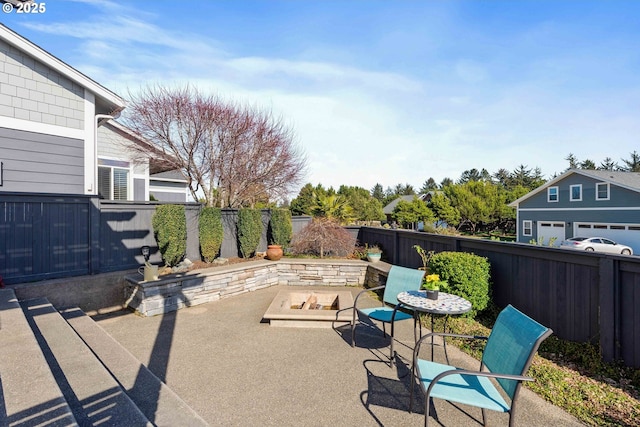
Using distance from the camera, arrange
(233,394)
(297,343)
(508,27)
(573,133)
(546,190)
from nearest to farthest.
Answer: (233,394), (297,343), (508,27), (573,133), (546,190)

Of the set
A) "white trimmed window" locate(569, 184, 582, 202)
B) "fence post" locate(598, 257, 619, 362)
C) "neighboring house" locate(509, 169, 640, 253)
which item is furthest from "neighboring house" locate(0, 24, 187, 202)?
"white trimmed window" locate(569, 184, 582, 202)

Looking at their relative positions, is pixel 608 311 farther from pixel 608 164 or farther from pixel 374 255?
pixel 608 164

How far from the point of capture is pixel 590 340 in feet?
11.1

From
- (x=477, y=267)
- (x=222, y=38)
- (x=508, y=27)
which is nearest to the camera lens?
(x=477, y=267)

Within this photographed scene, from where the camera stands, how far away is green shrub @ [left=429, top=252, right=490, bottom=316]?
4.47m

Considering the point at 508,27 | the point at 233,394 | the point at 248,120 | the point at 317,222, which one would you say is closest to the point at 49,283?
the point at 233,394

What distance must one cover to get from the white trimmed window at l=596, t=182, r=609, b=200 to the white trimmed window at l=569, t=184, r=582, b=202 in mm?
1055

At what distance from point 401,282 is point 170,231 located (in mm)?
4692

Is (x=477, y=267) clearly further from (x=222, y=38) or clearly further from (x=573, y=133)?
(x=573, y=133)

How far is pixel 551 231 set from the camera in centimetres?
2184

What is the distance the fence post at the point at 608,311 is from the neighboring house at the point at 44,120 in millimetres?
8836

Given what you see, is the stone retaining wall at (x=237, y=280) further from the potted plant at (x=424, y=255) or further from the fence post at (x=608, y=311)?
the fence post at (x=608, y=311)

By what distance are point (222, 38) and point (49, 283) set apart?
6572 mm

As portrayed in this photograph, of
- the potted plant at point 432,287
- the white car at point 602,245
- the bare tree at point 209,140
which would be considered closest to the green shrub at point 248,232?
the bare tree at point 209,140
